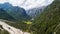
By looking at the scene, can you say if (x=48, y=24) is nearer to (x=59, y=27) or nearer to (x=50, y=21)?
(x=50, y=21)

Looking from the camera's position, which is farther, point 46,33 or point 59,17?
point 59,17

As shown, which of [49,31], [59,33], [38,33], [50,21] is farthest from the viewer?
[50,21]

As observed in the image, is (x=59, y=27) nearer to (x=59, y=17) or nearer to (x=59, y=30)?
(x=59, y=30)

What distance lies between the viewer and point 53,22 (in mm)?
189000

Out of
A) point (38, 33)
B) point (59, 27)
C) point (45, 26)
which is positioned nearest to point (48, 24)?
point (45, 26)

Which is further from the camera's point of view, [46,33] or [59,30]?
[46,33]

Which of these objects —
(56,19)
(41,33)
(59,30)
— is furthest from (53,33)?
(56,19)

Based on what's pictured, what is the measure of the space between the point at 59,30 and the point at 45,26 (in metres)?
39.0

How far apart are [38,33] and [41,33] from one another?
4048mm

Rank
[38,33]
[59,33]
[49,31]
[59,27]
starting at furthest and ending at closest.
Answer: [38,33] < [49,31] < [59,27] < [59,33]

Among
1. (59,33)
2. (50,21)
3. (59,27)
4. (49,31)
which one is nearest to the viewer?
(59,33)

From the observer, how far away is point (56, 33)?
150625 mm

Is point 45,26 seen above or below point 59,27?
above

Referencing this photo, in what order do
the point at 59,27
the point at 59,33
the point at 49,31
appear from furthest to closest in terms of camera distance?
the point at 49,31 → the point at 59,27 → the point at 59,33
